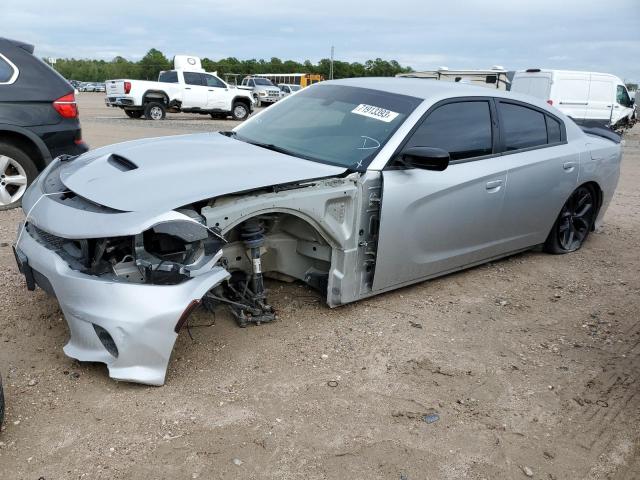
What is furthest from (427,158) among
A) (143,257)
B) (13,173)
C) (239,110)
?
(239,110)

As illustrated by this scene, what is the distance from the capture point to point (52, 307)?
12.3 ft

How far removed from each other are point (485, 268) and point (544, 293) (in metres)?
0.58

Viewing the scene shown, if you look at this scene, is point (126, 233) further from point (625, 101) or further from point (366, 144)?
point (625, 101)

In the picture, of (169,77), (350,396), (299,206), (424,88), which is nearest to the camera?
(350,396)

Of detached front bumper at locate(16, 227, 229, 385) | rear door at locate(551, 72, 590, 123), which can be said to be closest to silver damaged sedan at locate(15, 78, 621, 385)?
detached front bumper at locate(16, 227, 229, 385)

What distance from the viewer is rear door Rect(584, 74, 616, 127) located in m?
18.9

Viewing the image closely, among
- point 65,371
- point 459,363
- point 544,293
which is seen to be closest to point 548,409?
point 459,363

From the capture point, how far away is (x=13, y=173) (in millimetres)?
5926

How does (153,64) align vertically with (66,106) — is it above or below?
above

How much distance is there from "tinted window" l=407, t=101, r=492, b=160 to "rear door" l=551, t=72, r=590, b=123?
14.6 metres

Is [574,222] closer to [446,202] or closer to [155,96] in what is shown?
[446,202]

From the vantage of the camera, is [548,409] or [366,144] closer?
[548,409]

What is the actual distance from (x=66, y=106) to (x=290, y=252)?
345 centimetres

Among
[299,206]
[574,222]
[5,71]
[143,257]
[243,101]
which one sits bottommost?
[574,222]
